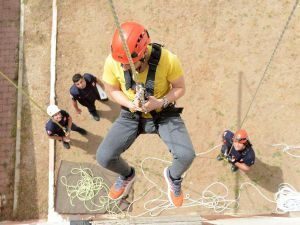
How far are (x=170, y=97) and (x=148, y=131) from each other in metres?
0.66

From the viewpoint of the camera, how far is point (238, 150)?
20.5 ft

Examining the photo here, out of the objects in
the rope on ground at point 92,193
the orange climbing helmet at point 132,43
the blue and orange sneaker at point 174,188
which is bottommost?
the rope on ground at point 92,193

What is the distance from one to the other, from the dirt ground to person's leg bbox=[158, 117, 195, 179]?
2.08m

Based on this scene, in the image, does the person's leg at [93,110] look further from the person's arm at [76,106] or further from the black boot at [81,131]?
the black boot at [81,131]

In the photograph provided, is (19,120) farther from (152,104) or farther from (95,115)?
(152,104)

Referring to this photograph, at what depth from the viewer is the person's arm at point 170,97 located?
181 inches

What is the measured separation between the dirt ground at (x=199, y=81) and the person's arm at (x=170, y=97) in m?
2.50

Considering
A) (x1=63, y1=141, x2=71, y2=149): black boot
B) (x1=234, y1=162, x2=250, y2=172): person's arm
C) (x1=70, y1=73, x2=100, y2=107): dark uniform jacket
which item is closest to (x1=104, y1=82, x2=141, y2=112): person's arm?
(x1=70, y1=73, x2=100, y2=107): dark uniform jacket

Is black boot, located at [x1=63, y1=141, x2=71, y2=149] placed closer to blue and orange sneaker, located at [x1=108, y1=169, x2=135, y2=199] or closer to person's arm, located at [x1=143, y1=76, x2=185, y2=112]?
blue and orange sneaker, located at [x1=108, y1=169, x2=135, y2=199]

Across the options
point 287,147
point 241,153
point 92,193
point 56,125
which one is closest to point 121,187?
point 92,193

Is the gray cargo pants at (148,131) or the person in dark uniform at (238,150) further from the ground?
the gray cargo pants at (148,131)

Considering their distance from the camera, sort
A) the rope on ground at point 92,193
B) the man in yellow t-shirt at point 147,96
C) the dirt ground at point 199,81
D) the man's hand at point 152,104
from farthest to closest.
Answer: the dirt ground at point 199,81, the rope on ground at point 92,193, the man's hand at point 152,104, the man in yellow t-shirt at point 147,96

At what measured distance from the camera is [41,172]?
7.30 meters

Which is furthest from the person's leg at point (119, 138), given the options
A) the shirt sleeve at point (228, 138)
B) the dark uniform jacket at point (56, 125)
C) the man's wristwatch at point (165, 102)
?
the shirt sleeve at point (228, 138)
